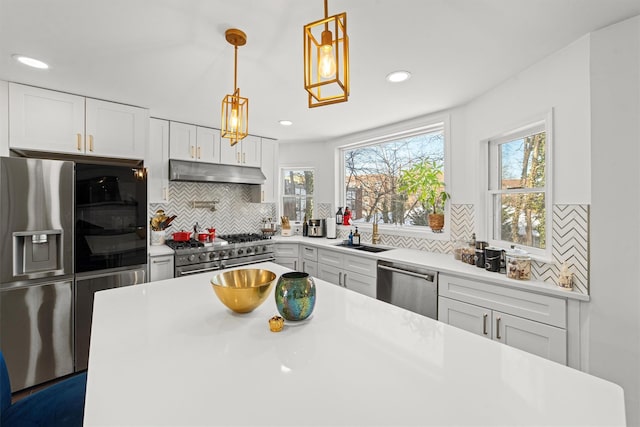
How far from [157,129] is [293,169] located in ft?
6.55

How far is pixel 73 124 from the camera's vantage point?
249 centimetres

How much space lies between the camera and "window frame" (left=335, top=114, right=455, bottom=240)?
293 cm

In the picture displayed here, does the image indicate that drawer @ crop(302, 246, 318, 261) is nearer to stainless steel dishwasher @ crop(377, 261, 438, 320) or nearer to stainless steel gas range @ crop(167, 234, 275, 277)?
stainless steel gas range @ crop(167, 234, 275, 277)

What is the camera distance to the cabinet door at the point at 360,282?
Answer: 291 centimetres

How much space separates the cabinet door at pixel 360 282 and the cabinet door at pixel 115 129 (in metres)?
2.55

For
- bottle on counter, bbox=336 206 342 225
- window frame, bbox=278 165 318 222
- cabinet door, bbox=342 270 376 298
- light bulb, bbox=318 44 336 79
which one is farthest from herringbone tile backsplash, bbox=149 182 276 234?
light bulb, bbox=318 44 336 79

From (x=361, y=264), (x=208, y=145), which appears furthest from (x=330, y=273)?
(x=208, y=145)

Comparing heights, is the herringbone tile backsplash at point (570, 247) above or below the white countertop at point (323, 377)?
above

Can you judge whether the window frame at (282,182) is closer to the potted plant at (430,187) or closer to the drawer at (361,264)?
the drawer at (361,264)

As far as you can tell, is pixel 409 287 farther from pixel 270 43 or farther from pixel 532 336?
pixel 270 43

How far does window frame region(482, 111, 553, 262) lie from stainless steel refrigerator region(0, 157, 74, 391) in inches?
142

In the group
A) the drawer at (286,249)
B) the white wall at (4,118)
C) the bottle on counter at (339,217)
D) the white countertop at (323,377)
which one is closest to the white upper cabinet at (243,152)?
the drawer at (286,249)

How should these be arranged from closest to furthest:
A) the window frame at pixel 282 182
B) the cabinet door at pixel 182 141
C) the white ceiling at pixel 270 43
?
the white ceiling at pixel 270 43, the cabinet door at pixel 182 141, the window frame at pixel 282 182

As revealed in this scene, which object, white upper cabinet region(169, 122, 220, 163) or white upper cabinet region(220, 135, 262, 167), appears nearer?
white upper cabinet region(169, 122, 220, 163)
